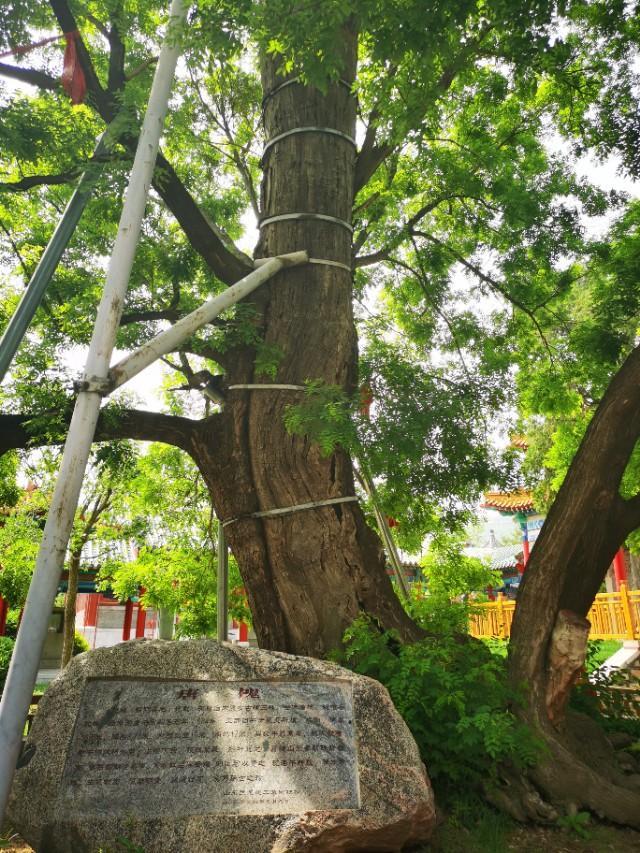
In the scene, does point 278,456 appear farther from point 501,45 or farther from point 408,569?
Result: point 408,569

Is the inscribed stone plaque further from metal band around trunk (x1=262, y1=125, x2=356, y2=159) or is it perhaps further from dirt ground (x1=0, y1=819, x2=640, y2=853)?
metal band around trunk (x1=262, y1=125, x2=356, y2=159)

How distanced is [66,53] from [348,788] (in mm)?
5027

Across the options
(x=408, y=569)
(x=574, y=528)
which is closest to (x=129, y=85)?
(x=574, y=528)

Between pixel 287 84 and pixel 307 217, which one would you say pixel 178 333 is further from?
pixel 287 84

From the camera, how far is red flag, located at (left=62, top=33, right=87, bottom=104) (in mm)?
4629

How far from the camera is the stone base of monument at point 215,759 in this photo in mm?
3104

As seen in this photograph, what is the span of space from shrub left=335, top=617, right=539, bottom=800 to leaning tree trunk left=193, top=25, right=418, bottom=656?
53 centimetres

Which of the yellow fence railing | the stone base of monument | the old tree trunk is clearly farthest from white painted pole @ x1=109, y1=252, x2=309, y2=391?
the yellow fence railing

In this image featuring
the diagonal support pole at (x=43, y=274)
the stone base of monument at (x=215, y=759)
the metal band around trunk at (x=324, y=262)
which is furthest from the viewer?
the metal band around trunk at (x=324, y=262)

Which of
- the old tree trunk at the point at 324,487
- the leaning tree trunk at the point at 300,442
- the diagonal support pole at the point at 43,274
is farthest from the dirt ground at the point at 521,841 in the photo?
the diagonal support pole at the point at 43,274

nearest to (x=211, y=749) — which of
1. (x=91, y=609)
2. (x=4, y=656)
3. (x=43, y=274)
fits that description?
(x=43, y=274)

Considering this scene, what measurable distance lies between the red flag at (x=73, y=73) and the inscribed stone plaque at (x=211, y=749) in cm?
397

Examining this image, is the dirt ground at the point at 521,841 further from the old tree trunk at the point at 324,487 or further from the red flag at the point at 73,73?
the red flag at the point at 73,73

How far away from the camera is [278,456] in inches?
199
